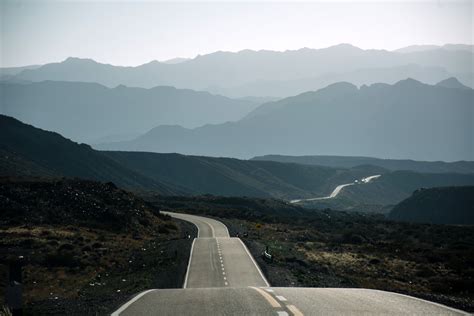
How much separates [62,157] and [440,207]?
10863cm

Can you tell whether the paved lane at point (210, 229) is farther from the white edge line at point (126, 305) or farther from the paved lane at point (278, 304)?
→ the paved lane at point (278, 304)

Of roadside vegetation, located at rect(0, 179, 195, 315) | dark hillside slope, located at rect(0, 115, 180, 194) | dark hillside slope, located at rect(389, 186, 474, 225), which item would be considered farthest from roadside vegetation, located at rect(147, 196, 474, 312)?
dark hillside slope, located at rect(0, 115, 180, 194)

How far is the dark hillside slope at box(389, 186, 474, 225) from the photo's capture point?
126750 mm

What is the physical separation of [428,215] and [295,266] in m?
110

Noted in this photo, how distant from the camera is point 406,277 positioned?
3459 centimetres

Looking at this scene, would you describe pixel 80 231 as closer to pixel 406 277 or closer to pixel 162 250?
pixel 162 250

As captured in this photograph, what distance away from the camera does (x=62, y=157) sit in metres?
155

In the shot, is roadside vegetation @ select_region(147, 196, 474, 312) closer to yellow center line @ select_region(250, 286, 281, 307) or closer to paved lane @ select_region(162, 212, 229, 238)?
paved lane @ select_region(162, 212, 229, 238)

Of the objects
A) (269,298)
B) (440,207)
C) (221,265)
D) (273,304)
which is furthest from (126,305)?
(440,207)

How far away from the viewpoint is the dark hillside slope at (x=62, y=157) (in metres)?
144

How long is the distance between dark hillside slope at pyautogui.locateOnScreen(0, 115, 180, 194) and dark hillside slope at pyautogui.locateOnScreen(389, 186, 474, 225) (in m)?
75.1

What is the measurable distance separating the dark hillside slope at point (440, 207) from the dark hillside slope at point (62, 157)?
7511 cm

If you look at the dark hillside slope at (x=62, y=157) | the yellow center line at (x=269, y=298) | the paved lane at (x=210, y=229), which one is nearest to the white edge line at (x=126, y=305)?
the yellow center line at (x=269, y=298)

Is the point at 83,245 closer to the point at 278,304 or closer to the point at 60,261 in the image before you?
the point at 60,261
